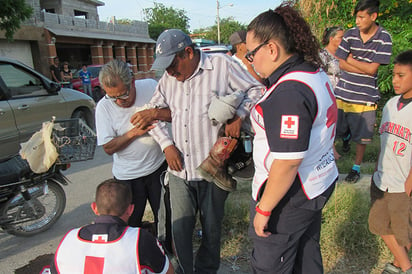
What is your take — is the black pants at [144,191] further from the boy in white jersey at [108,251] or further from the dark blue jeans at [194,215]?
the boy in white jersey at [108,251]

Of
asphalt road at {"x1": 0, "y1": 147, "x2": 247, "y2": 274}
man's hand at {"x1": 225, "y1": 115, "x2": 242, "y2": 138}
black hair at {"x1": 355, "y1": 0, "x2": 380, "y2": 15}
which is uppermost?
black hair at {"x1": 355, "y1": 0, "x2": 380, "y2": 15}

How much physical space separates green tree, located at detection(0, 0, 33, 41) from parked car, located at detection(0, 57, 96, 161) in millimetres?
4745

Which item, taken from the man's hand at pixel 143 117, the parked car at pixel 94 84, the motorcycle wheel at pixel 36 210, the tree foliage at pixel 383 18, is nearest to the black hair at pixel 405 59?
the man's hand at pixel 143 117

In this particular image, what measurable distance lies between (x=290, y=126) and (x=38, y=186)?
3026mm

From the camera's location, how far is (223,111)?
1.96 meters

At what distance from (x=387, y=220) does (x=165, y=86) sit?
1.90 metres

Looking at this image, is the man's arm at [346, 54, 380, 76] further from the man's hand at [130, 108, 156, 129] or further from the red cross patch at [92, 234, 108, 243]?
the red cross patch at [92, 234, 108, 243]

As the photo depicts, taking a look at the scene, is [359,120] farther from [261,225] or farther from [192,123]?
[261,225]

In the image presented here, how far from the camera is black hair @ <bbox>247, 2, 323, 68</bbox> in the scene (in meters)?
1.50

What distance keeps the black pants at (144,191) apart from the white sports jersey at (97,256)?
110 cm

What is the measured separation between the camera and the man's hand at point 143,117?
2258mm

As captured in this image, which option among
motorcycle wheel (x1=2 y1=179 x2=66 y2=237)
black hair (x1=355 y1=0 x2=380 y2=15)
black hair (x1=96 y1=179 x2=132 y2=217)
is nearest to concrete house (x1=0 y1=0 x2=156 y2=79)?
motorcycle wheel (x1=2 y1=179 x2=66 y2=237)

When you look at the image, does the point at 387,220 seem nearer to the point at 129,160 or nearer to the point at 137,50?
the point at 129,160

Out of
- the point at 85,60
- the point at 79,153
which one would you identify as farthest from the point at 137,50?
the point at 79,153
